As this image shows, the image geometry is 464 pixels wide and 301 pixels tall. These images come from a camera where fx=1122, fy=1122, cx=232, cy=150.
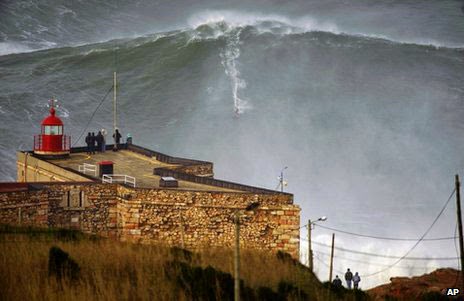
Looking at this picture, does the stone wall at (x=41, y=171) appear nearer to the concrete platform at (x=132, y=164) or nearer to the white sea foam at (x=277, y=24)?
the concrete platform at (x=132, y=164)

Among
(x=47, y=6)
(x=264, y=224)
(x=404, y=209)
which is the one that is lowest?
(x=264, y=224)

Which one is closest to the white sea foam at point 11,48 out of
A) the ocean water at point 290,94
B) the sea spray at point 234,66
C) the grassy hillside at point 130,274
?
the ocean water at point 290,94

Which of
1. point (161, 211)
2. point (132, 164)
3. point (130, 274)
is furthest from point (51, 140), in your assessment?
point (130, 274)

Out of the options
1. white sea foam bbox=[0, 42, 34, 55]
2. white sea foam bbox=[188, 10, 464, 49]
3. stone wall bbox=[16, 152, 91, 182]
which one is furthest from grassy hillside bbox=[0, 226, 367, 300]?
white sea foam bbox=[0, 42, 34, 55]

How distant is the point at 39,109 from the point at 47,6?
101 ft

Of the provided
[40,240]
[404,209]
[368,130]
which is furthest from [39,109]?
[40,240]

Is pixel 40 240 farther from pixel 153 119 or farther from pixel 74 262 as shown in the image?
pixel 153 119

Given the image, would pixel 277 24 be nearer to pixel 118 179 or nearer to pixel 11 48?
pixel 11 48

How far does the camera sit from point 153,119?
8731 cm

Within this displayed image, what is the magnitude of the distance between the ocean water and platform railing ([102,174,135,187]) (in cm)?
1495

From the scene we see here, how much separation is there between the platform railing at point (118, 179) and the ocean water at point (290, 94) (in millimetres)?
14952

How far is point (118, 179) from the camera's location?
121 feet

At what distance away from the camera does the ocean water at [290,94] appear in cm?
6662

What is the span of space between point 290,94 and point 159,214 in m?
58.5
